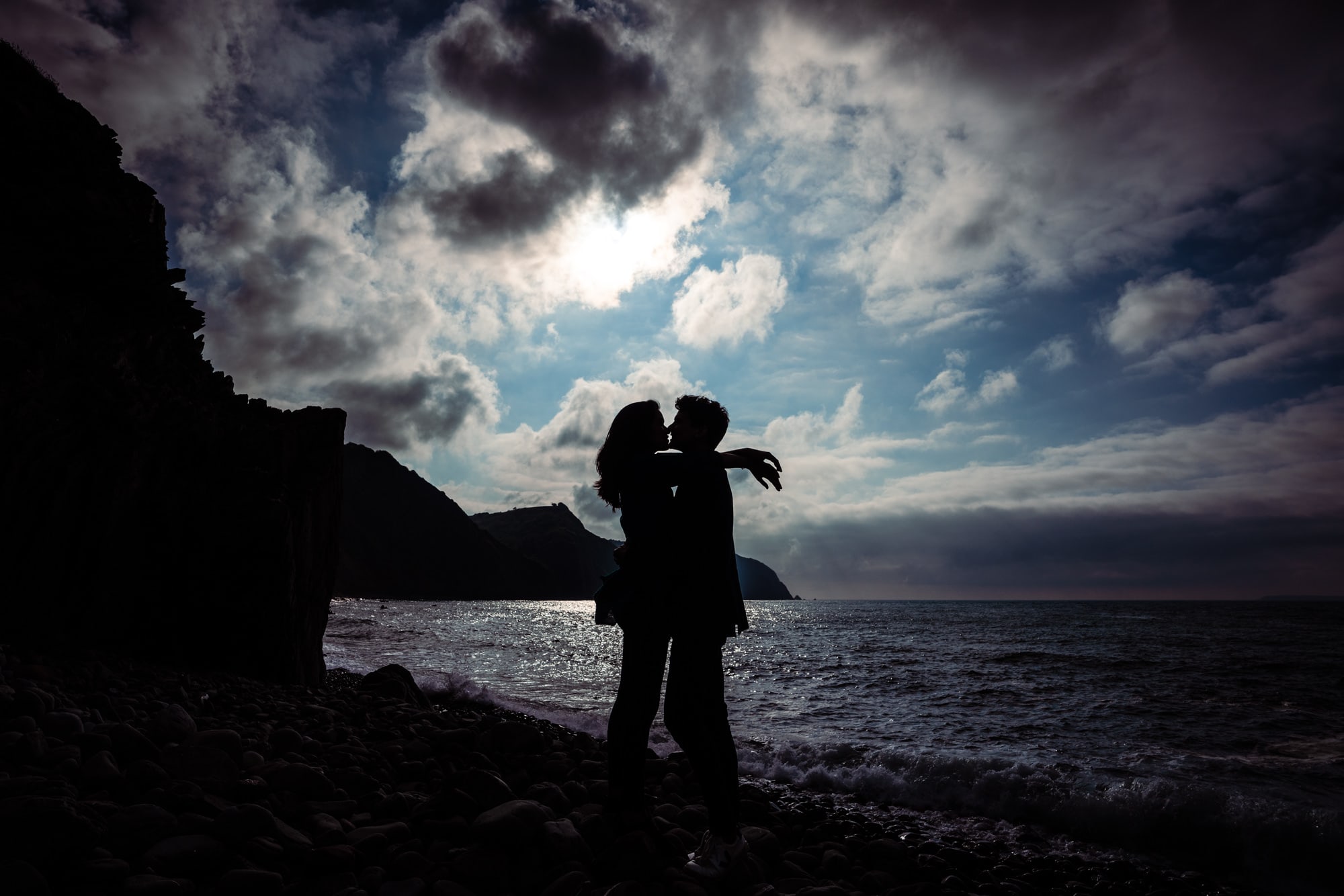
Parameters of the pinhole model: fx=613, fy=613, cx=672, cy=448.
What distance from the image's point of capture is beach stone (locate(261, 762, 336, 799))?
150 inches

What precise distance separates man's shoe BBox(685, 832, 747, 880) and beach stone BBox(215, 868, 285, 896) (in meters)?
1.92

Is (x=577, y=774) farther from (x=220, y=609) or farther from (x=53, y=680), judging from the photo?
(x=220, y=609)

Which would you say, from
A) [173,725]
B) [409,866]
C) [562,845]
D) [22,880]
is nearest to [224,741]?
[173,725]

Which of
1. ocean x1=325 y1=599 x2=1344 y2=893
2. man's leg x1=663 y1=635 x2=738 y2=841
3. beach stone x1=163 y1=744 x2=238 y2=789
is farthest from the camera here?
ocean x1=325 y1=599 x2=1344 y2=893

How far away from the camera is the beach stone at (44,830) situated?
2.37 m

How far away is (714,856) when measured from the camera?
10.8 feet

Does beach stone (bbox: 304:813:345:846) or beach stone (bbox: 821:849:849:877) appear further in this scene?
beach stone (bbox: 821:849:849:877)

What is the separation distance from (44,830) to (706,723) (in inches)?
111

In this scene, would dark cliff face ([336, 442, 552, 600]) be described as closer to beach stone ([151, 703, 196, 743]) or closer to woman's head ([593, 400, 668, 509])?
beach stone ([151, 703, 196, 743])

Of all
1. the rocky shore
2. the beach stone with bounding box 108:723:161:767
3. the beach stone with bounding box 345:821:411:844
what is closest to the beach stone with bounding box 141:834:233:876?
the rocky shore

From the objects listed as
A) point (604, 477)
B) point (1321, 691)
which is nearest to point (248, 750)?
point (604, 477)

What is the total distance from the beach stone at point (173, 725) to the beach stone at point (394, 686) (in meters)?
4.49

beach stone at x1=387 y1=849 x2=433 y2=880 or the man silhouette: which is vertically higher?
the man silhouette

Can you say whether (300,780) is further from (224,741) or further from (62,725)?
(62,725)
